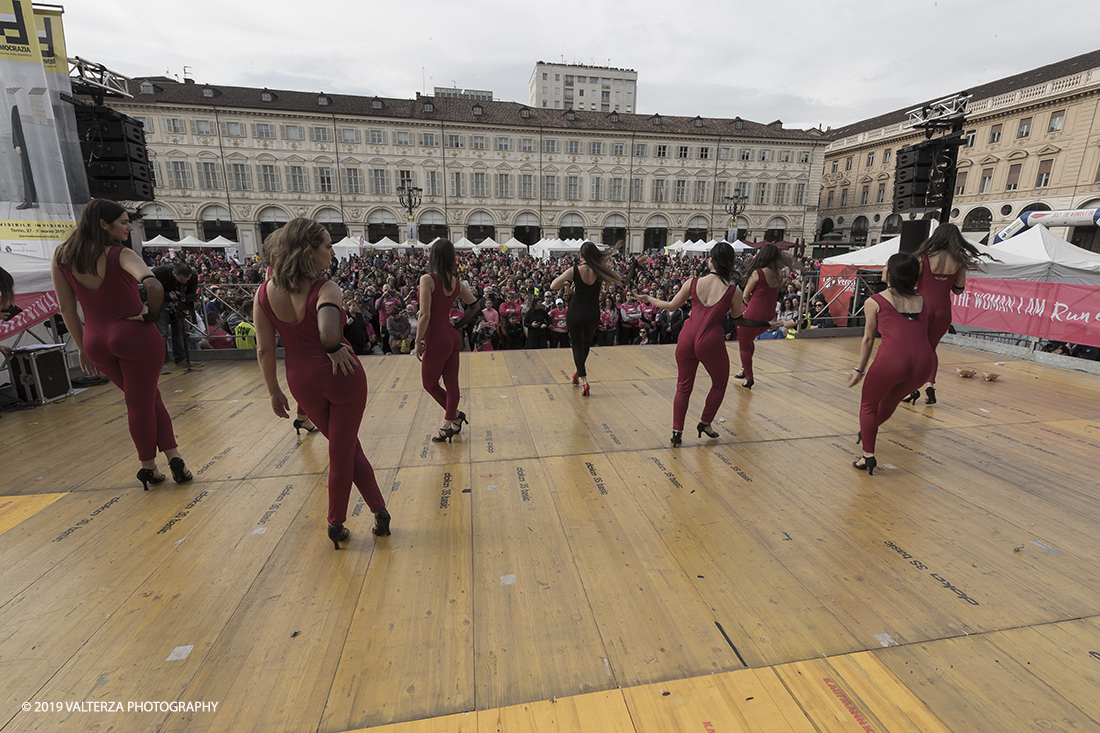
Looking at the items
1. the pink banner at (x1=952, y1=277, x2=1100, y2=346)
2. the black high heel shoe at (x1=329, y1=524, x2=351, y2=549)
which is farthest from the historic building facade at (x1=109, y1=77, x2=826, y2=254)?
the black high heel shoe at (x1=329, y1=524, x2=351, y2=549)

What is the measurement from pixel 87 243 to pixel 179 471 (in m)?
1.80

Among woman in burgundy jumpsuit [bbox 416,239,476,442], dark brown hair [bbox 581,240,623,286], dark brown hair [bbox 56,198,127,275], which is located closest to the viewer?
dark brown hair [bbox 56,198,127,275]

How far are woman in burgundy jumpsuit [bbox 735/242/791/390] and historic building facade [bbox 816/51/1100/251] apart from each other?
2651 centimetres

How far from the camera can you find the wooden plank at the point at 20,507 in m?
3.28

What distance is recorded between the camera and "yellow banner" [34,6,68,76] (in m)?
7.86

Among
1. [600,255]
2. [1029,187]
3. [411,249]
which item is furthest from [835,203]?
[600,255]

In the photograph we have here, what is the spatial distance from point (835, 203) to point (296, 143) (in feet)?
185

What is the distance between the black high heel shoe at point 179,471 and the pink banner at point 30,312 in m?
3.83

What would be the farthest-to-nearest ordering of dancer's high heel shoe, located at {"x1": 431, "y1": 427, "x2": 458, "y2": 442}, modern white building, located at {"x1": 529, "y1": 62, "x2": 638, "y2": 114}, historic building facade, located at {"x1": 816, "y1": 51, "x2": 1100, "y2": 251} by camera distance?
modern white building, located at {"x1": 529, "y1": 62, "x2": 638, "y2": 114}, historic building facade, located at {"x1": 816, "y1": 51, "x2": 1100, "y2": 251}, dancer's high heel shoe, located at {"x1": 431, "y1": 427, "x2": 458, "y2": 442}

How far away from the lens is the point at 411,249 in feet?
92.3

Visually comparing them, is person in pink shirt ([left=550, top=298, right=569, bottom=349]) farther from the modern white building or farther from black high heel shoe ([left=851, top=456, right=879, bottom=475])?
the modern white building

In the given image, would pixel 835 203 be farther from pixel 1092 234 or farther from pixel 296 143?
pixel 296 143

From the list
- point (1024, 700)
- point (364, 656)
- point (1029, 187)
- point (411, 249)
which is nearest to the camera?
point (1024, 700)

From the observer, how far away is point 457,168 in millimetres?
42469
